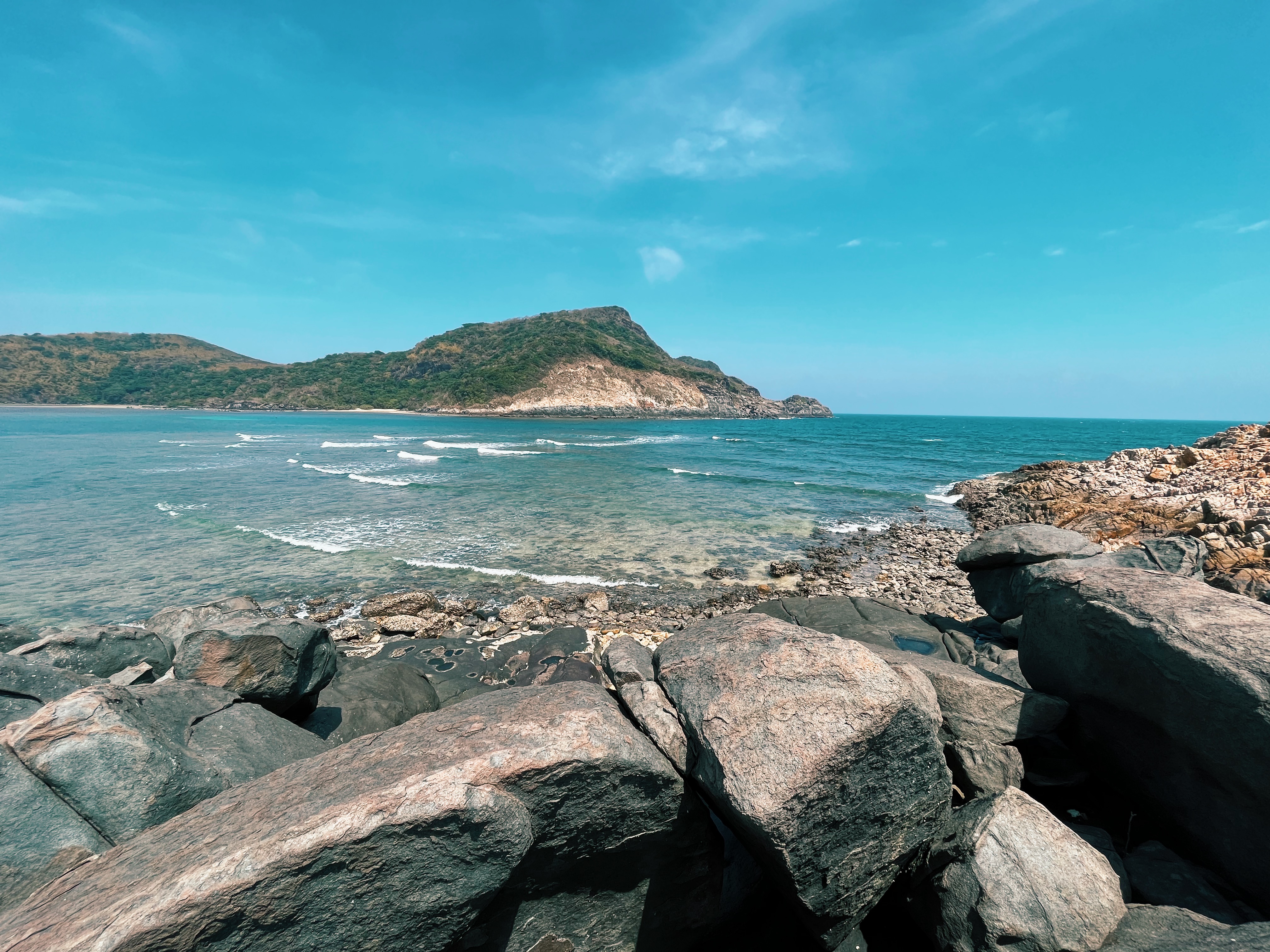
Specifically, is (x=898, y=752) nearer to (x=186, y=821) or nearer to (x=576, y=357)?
(x=186, y=821)

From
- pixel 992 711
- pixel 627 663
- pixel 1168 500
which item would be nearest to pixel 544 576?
pixel 627 663

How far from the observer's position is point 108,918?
7.69 ft

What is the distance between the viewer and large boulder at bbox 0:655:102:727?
4.41 m

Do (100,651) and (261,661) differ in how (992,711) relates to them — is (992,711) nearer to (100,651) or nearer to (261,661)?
(261,661)

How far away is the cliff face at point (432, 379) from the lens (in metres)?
137

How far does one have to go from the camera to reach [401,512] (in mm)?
23422

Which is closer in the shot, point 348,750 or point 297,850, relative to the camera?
point 297,850

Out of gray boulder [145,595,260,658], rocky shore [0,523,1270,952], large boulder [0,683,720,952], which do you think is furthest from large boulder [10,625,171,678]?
large boulder [0,683,720,952]

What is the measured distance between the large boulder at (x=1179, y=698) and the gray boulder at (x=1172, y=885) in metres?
0.21

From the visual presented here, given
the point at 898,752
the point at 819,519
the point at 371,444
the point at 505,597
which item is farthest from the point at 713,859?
the point at 371,444

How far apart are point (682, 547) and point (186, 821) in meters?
15.8

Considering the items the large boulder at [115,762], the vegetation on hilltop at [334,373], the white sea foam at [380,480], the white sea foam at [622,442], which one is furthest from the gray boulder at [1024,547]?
the vegetation on hilltop at [334,373]

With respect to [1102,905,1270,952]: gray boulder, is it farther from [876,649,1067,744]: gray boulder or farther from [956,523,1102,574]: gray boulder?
[956,523,1102,574]: gray boulder

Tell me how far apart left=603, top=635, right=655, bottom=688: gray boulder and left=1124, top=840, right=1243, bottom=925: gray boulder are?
365cm
